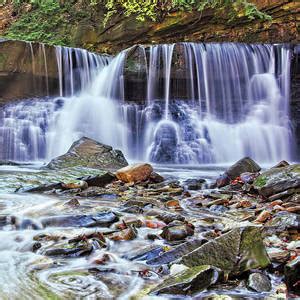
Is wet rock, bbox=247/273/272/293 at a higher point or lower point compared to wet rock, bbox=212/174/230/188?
higher

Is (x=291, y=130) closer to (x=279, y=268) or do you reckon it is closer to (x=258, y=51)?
(x=258, y=51)

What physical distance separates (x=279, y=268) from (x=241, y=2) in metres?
13.6

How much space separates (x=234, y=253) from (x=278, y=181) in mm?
3462

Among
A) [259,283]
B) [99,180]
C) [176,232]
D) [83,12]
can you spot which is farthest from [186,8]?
[259,283]

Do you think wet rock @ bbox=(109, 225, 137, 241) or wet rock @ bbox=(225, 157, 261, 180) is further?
wet rock @ bbox=(225, 157, 261, 180)

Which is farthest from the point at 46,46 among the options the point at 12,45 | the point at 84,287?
the point at 84,287

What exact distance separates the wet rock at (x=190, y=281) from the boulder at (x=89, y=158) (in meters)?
6.90

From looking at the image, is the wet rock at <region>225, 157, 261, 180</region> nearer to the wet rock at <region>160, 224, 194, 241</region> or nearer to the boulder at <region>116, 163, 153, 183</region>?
the boulder at <region>116, 163, 153, 183</region>

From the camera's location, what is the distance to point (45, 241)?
4.00 m

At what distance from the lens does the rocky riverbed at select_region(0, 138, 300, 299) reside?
286 cm

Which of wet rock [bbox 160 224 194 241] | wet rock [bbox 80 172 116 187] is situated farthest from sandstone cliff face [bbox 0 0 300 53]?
wet rock [bbox 160 224 194 241]

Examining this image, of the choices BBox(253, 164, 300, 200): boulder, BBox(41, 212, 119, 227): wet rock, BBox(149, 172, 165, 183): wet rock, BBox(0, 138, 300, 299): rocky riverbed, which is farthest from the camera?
BBox(149, 172, 165, 183): wet rock

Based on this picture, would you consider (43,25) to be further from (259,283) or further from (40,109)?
(259,283)

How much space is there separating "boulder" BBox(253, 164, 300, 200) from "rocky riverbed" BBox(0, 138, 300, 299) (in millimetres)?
15
